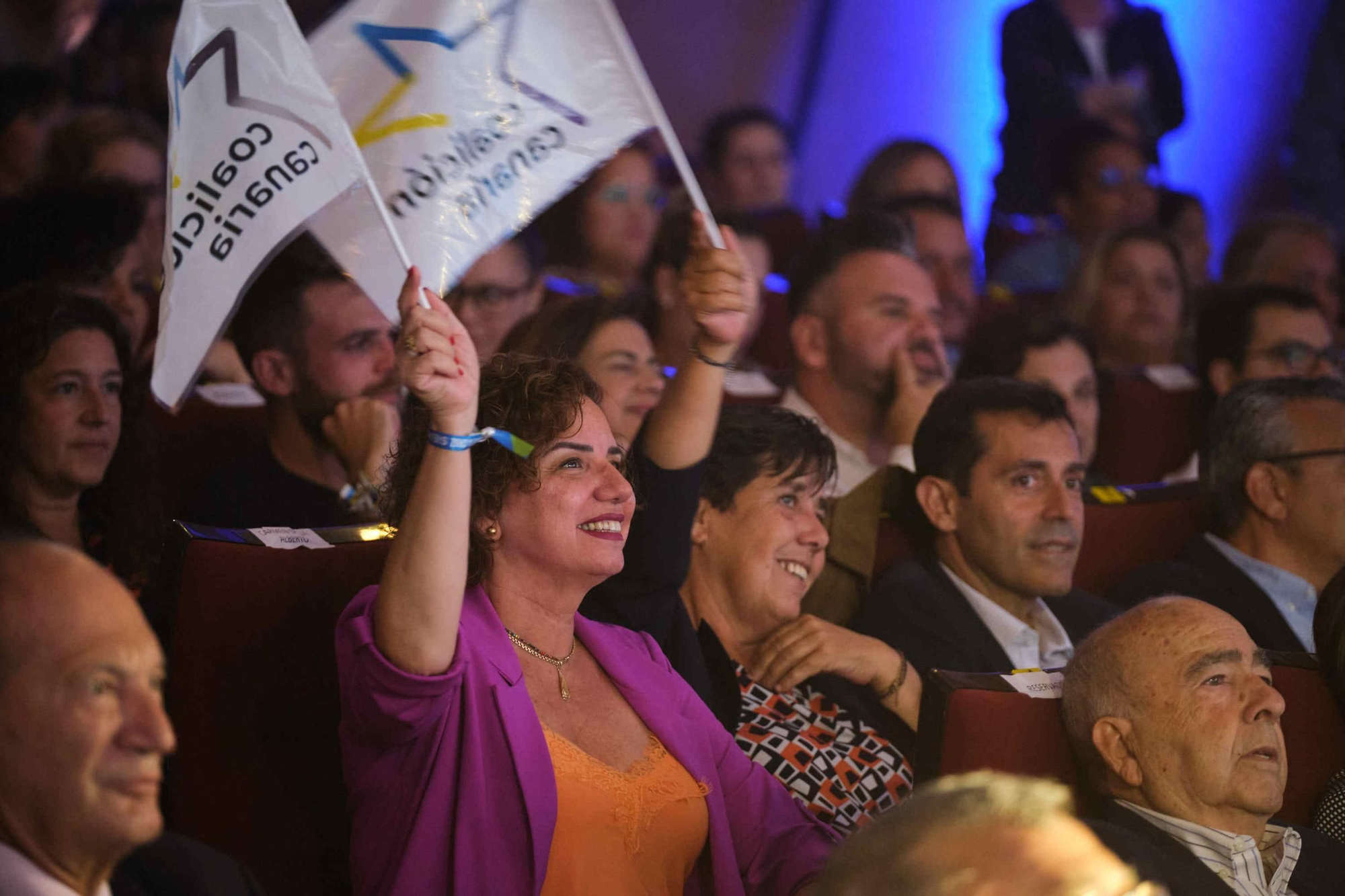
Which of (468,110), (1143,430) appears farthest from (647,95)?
(1143,430)

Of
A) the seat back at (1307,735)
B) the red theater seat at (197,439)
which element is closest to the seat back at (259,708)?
the red theater seat at (197,439)

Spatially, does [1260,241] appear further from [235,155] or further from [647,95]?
[235,155]

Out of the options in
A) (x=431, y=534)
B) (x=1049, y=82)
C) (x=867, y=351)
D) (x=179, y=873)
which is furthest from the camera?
(x=1049, y=82)

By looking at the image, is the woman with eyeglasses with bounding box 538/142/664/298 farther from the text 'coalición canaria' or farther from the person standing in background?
the text 'coalición canaria'

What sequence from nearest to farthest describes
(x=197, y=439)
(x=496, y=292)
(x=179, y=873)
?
1. (x=179, y=873)
2. (x=197, y=439)
3. (x=496, y=292)

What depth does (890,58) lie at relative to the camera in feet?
24.4

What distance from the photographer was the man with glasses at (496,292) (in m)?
4.09

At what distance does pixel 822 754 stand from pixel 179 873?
3.80ft

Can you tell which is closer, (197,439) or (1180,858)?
(1180,858)

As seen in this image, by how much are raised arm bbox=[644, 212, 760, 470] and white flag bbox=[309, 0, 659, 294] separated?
0.31 meters

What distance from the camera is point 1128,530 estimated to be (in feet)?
10.9

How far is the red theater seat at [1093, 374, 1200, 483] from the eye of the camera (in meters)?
4.41

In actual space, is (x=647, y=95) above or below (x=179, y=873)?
above

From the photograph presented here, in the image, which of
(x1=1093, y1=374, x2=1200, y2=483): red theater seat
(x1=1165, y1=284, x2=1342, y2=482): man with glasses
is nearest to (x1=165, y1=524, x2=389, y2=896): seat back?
(x1=1093, y1=374, x2=1200, y2=483): red theater seat
